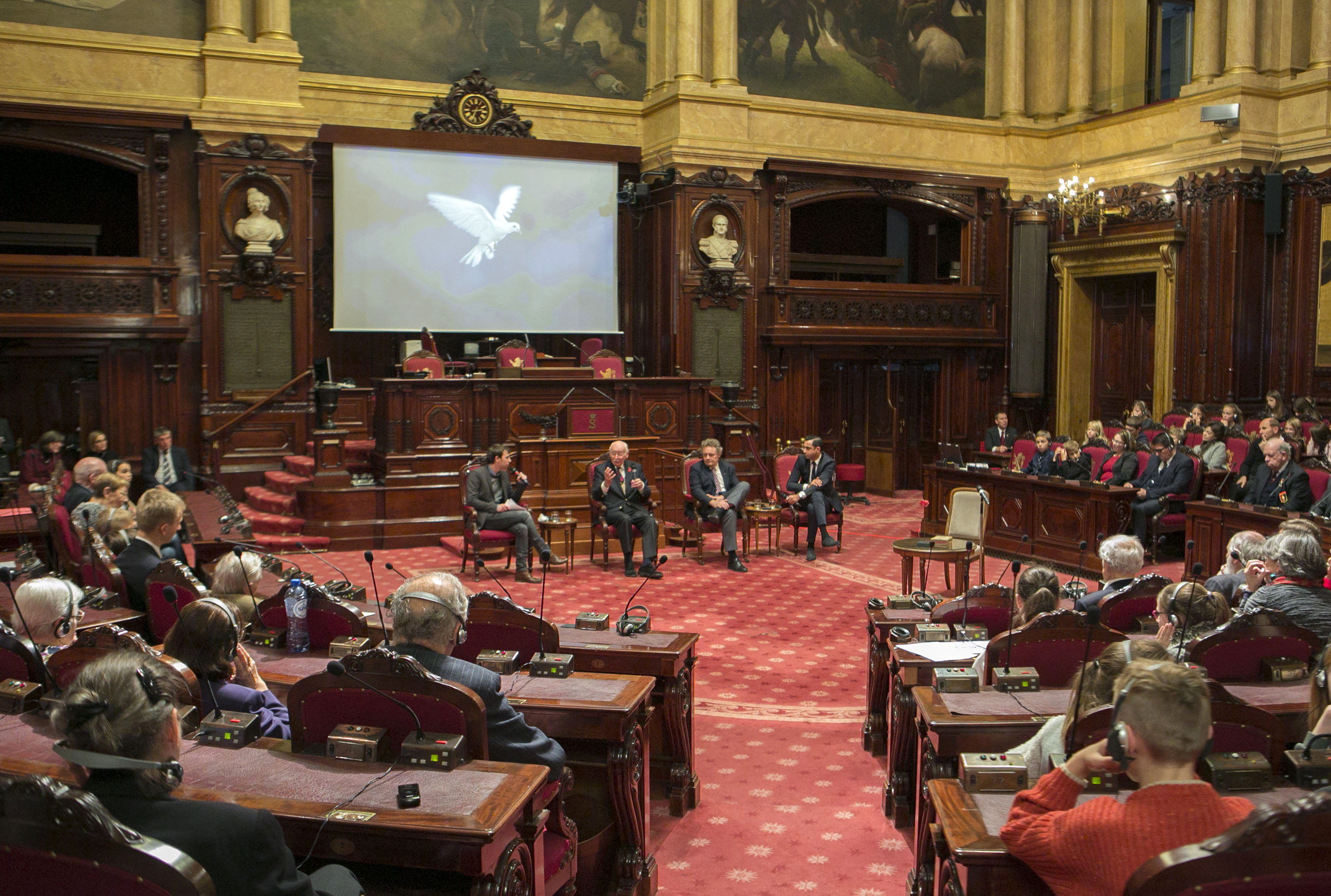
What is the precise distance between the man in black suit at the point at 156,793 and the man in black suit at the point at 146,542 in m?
3.34

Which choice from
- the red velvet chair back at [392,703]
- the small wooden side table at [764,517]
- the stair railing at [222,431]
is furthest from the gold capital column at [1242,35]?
the red velvet chair back at [392,703]

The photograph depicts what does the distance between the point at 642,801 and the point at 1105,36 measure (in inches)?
590

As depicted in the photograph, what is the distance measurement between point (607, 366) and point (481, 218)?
2867mm

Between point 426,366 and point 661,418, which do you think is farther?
point 661,418

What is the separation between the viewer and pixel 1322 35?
12.9 metres

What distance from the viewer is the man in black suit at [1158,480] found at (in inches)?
385

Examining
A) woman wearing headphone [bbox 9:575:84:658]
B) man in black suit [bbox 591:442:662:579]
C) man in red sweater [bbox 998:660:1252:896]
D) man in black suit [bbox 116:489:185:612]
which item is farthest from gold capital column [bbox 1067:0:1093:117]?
man in red sweater [bbox 998:660:1252:896]

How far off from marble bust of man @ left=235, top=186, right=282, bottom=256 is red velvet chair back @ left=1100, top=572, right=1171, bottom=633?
33.8ft

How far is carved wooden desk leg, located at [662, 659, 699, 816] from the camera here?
14.4 feet

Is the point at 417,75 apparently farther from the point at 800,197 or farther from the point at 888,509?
the point at 888,509

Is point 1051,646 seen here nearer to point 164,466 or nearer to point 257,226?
point 164,466

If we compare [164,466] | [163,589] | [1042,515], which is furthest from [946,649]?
[164,466]

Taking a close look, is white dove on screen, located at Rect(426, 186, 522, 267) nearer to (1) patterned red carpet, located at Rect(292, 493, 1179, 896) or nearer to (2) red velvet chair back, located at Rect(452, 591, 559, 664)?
(1) patterned red carpet, located at Rect(292, 493, 1179, 896)

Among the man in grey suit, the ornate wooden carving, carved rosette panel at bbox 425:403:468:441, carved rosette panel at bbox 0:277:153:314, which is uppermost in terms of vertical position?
the ornate wooden carving
